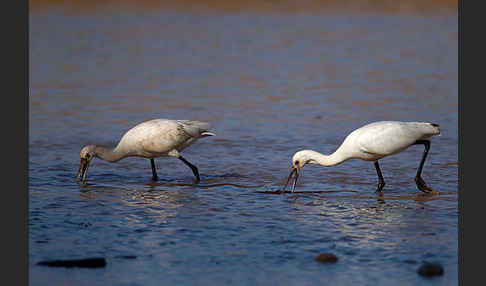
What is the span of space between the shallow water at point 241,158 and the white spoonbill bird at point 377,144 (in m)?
0.33

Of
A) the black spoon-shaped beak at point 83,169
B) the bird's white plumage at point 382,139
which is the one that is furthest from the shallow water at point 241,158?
the bird's white plumage at point 382,139

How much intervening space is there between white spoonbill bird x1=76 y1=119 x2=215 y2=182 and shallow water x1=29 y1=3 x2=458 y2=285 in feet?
0.93

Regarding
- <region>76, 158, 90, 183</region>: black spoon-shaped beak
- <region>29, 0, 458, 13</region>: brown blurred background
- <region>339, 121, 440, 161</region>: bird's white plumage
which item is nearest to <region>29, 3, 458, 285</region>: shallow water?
<region>76, 158, 90, 183</region>: black spoon-shaped beak

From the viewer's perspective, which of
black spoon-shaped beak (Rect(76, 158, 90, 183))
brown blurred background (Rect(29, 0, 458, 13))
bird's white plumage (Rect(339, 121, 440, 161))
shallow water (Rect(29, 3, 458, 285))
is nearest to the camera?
shallow water (Rect(29, 3, 458, 285))

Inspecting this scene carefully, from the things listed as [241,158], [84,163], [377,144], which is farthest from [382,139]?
[84,163]

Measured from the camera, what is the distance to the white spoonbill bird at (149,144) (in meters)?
10.3

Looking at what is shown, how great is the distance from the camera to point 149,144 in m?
10.3

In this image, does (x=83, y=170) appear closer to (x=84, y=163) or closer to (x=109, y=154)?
(x=84, y=163)

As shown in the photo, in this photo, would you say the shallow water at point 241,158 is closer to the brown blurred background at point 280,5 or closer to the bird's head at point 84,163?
the bird's head at point 84,163

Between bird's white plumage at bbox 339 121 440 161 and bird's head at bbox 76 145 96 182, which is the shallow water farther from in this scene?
bird's white plumage at bbox 339 121 440 161

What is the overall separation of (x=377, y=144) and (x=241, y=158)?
2.57 meters

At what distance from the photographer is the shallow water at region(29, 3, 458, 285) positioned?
281 inches

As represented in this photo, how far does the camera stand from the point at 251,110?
1502cm

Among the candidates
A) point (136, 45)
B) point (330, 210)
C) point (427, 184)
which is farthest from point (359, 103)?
point (136, 45)
